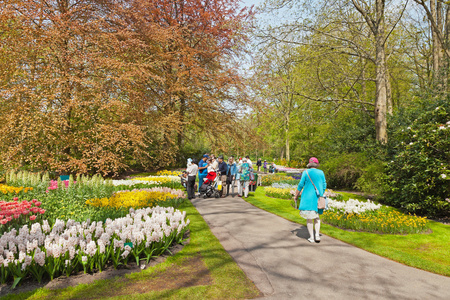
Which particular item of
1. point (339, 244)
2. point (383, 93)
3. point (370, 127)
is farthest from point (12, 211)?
point (370, 127)

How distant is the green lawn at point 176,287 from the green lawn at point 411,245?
9.78 feet

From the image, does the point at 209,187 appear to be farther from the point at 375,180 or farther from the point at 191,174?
the point at 375,180

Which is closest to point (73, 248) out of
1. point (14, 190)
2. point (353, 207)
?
point (14, 190)

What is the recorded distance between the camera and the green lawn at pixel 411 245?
4645 mm

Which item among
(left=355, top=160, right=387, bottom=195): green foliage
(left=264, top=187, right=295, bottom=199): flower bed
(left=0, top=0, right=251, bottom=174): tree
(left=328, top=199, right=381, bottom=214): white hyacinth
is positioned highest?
(left=0, top=0, right=251, bottom=174): tree

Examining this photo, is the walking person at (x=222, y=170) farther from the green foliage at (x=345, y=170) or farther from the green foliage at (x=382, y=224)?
the green foliage at (x=345, y=170)

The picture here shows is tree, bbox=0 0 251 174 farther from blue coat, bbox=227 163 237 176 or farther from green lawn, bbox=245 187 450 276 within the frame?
green lawn, bbox=245 187 450 276

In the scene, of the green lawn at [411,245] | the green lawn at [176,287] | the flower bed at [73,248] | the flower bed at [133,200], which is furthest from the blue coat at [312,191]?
the flower bed at [133,200]

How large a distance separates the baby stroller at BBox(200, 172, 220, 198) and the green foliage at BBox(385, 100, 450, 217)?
21.9 feet

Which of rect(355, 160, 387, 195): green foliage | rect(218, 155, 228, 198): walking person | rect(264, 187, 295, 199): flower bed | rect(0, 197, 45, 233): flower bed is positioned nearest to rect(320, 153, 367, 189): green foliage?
rect(355, 160, 387, 195): green foliage

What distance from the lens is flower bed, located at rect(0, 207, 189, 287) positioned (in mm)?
3553

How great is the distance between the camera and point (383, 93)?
1293cm

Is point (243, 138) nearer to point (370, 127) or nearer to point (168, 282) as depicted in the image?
point (370, 127)

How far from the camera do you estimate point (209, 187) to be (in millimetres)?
11680
